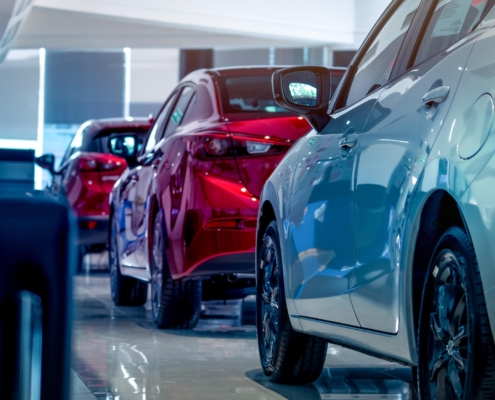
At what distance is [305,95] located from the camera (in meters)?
4.27

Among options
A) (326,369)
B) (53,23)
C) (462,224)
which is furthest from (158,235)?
(53,23)

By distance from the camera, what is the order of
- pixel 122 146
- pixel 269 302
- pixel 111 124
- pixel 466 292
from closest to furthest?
pixel 466 292, pixel 269 302, pixel 122 146, pixel 111 124

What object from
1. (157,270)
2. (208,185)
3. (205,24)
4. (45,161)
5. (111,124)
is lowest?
(157,270)

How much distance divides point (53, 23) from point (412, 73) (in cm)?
1657

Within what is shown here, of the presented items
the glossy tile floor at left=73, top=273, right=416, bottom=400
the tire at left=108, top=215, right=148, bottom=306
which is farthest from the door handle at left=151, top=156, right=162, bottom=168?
the tire at left=108, top=215, right=148, bottom=306

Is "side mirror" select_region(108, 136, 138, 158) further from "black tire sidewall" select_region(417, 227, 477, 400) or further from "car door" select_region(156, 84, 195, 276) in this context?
"black tire sidewall" select_region(417, 227, 477, 400)

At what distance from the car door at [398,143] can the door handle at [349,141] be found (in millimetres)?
64

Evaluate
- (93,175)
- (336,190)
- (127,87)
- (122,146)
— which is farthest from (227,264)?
(127,87)

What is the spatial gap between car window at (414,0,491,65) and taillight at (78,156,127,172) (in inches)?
336

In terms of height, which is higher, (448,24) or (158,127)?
(448,24)

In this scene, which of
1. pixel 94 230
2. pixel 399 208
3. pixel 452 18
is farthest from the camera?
pixel 94 230

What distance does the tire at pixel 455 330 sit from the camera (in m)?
2.51

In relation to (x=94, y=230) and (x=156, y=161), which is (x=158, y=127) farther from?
(x=94, y=230)

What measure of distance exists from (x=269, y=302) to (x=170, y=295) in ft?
6.31
